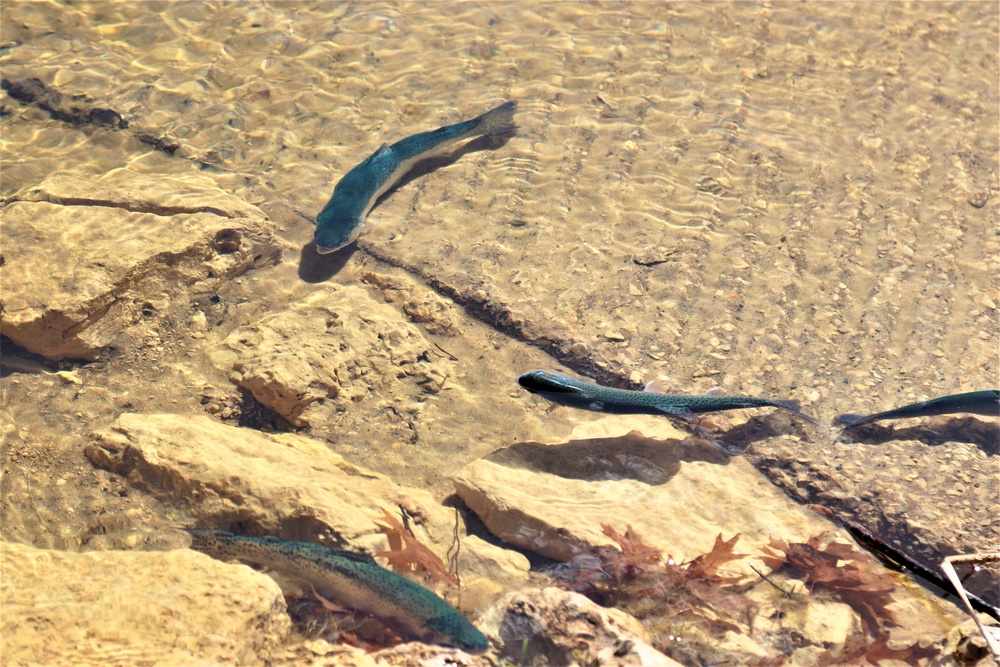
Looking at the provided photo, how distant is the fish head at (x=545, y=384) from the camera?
4434 millimetres

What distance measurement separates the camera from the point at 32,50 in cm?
767

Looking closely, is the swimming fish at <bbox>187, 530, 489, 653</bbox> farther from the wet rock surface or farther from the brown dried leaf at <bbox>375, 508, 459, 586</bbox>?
the wet rock surface

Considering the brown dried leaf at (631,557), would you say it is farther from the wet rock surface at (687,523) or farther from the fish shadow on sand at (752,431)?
the fish shadow on sand at (752,431)

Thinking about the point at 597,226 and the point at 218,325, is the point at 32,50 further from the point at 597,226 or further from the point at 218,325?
the point at 597,226

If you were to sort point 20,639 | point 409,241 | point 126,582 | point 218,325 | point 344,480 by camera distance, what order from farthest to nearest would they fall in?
point 409,241 < point 218,325 < point 344,480 < point 126,582 < point 20,639

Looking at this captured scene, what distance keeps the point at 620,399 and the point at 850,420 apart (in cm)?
177

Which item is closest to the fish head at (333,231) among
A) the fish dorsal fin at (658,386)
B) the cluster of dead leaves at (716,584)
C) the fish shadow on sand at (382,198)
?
the fish shadow on sand at (382,198)

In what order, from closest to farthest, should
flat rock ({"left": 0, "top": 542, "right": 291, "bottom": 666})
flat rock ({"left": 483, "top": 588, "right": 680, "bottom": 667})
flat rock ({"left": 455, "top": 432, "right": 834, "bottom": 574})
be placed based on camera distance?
flat rock ({"left": 0, "top": 542, "right": 291, "bottom": 666})
flat rock ({"left": 483, "top": 588, "right": 680, "bottom": 667})
flat rock ({"left": 455, "top": 432, "right": 834, "bottom": 574})

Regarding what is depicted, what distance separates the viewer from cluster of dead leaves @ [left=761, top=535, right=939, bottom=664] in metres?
3.96

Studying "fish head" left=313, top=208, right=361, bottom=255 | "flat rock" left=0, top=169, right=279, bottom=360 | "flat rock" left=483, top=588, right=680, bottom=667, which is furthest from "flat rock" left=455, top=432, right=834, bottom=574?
"flat rock" left=0, top=169, right=279, bottom=360

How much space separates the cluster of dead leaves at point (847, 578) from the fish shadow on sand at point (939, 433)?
0.94m

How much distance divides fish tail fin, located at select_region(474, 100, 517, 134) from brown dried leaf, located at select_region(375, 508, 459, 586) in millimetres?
4276

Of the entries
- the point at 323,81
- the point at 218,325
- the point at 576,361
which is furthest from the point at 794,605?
the point at 323,81

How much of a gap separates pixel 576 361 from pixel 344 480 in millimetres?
1976
